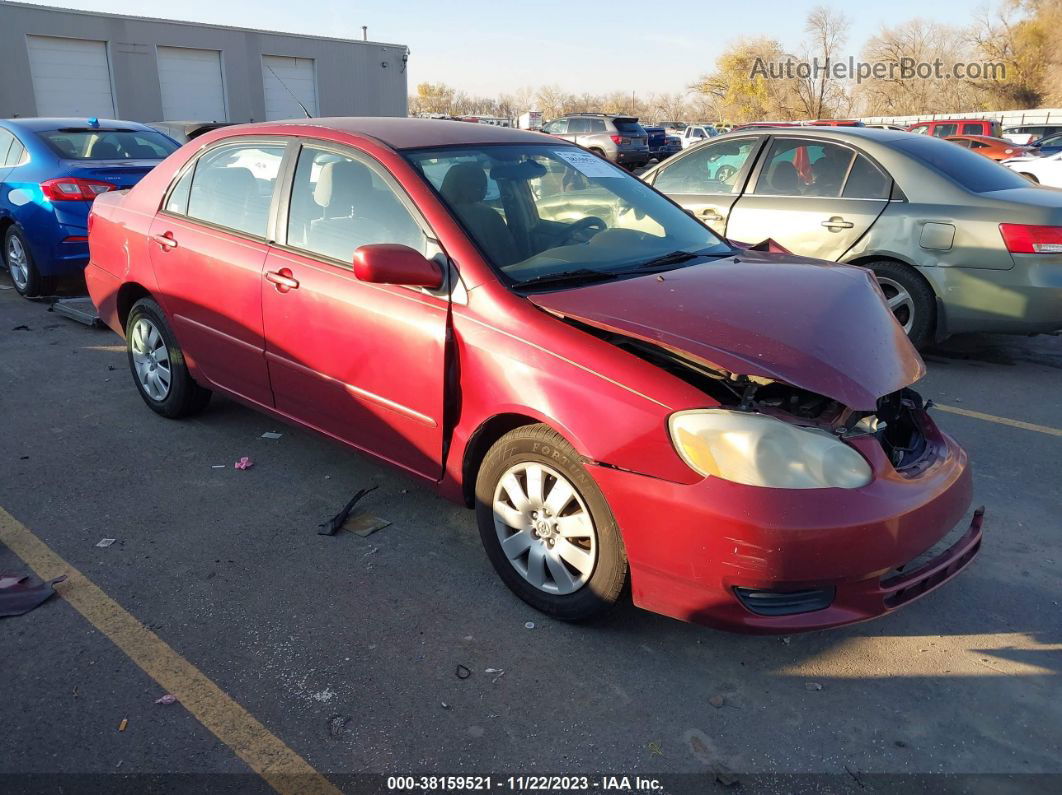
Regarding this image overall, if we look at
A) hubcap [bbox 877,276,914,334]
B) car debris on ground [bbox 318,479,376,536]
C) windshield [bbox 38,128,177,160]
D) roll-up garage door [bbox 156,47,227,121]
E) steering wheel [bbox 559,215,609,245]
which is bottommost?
car debris on ground [bbox 318,479,376,536]

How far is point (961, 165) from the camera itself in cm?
616

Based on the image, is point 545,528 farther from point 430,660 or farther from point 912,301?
point 912,301

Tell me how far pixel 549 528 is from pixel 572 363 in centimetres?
61

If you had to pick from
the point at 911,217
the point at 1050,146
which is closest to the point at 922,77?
the point at 1050,146

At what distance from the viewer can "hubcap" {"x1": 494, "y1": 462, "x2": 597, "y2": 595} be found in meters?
2.84

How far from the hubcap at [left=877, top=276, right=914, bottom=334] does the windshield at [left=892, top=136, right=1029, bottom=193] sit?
0.82 meters

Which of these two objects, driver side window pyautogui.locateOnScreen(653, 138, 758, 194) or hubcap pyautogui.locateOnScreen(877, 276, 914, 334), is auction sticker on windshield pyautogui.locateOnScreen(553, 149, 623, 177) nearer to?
hubcap pyautogui.locateOnScreen(877, 276, 914, 334)

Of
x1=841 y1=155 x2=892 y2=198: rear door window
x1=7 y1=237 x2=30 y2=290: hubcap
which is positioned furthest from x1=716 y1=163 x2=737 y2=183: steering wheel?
x1=7 y1=237 x2=30 y2=290: hubcap

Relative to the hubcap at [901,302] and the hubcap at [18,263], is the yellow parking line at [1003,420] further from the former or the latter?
the hubcap at [18,263]

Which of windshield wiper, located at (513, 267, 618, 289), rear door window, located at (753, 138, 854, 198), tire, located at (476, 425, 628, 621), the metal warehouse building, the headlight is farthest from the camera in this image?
the metal warehouse building

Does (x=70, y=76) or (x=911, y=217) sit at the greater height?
(x=70, y=76)

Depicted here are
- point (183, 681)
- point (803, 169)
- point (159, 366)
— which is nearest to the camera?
point (183, 681)

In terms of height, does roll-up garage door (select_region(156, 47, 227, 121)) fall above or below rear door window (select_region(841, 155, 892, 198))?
above

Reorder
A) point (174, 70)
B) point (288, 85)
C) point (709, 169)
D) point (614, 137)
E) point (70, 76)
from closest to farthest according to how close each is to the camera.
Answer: point (709, 169)
point (614, 137)
point (70, 76)
point (174, 70)
point (288, 85)
